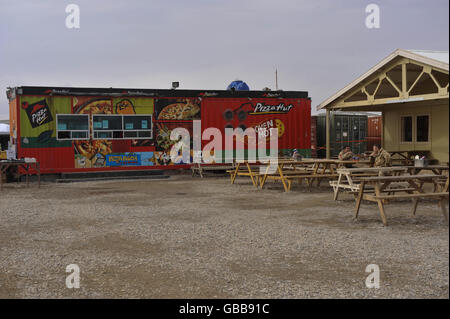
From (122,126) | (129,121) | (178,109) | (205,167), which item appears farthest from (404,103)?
(122,126)

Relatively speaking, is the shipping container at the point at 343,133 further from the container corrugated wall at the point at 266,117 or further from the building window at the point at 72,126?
the building window at the point at 72,126

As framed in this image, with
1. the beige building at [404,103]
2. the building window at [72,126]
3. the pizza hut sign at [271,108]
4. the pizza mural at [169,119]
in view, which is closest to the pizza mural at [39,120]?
the building window at [72,126]

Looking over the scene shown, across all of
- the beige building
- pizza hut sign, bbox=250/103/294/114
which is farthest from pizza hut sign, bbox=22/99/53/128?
the beige building

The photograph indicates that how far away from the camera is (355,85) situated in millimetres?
13852

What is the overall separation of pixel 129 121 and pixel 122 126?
0.92 feet

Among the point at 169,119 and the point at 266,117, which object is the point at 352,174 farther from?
the point at 169,119

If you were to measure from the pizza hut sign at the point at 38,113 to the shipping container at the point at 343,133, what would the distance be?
10593mm

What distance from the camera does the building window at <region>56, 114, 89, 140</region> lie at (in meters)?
14.9

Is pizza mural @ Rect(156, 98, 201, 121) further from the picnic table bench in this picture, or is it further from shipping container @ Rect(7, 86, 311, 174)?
the picnic table bench

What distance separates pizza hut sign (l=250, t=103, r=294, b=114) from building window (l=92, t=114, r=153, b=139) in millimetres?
3779

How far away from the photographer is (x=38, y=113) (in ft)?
48.2
